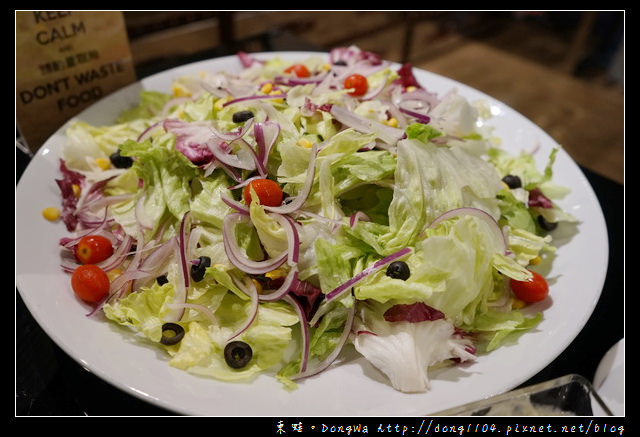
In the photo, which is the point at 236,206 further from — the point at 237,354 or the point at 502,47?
the point at 502,47

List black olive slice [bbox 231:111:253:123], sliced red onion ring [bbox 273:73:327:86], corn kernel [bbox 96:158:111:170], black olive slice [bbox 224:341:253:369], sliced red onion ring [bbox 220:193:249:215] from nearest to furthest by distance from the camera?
black olive slice [bbox 224:341:253:369]
sliced red onion ring [bbox 220:193:249:215]
black olive slice [bbox 231:111:253:123]
corn kernel [bbox 96:158:111:170]
sliced red onion ring [bbox 273:73:327:86]

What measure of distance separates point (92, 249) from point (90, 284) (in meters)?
0.18

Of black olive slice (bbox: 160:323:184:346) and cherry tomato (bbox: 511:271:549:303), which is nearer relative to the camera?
black olive slice (bbox: 160:323:184:346)

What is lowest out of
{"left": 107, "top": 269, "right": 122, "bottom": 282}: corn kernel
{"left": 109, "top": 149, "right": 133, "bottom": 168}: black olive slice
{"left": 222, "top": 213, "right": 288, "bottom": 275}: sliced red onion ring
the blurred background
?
the blurred background

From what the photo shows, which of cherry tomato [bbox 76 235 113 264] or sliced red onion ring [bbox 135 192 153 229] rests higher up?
sliced red onion ring [bbox 135 192 153 229]

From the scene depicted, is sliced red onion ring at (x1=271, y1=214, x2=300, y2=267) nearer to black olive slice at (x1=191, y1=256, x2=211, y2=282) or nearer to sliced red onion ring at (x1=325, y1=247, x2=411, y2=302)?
sliced red onion ring at (x1=325, y1=247, x2=411, y2=302)

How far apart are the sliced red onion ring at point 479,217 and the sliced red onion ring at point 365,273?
0.18m

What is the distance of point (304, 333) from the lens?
1.57m

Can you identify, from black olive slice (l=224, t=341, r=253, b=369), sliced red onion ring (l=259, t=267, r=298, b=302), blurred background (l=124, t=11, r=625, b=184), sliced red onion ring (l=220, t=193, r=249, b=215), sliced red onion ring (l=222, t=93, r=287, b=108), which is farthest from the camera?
blurred background (l=124, t=11, r=625, b=184)

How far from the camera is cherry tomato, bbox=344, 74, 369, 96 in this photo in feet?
7.48

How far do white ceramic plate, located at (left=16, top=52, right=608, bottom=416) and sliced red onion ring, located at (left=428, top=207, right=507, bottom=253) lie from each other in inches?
11.4

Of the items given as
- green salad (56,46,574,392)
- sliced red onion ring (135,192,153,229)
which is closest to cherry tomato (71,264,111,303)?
green salad (56,46,574,392)
